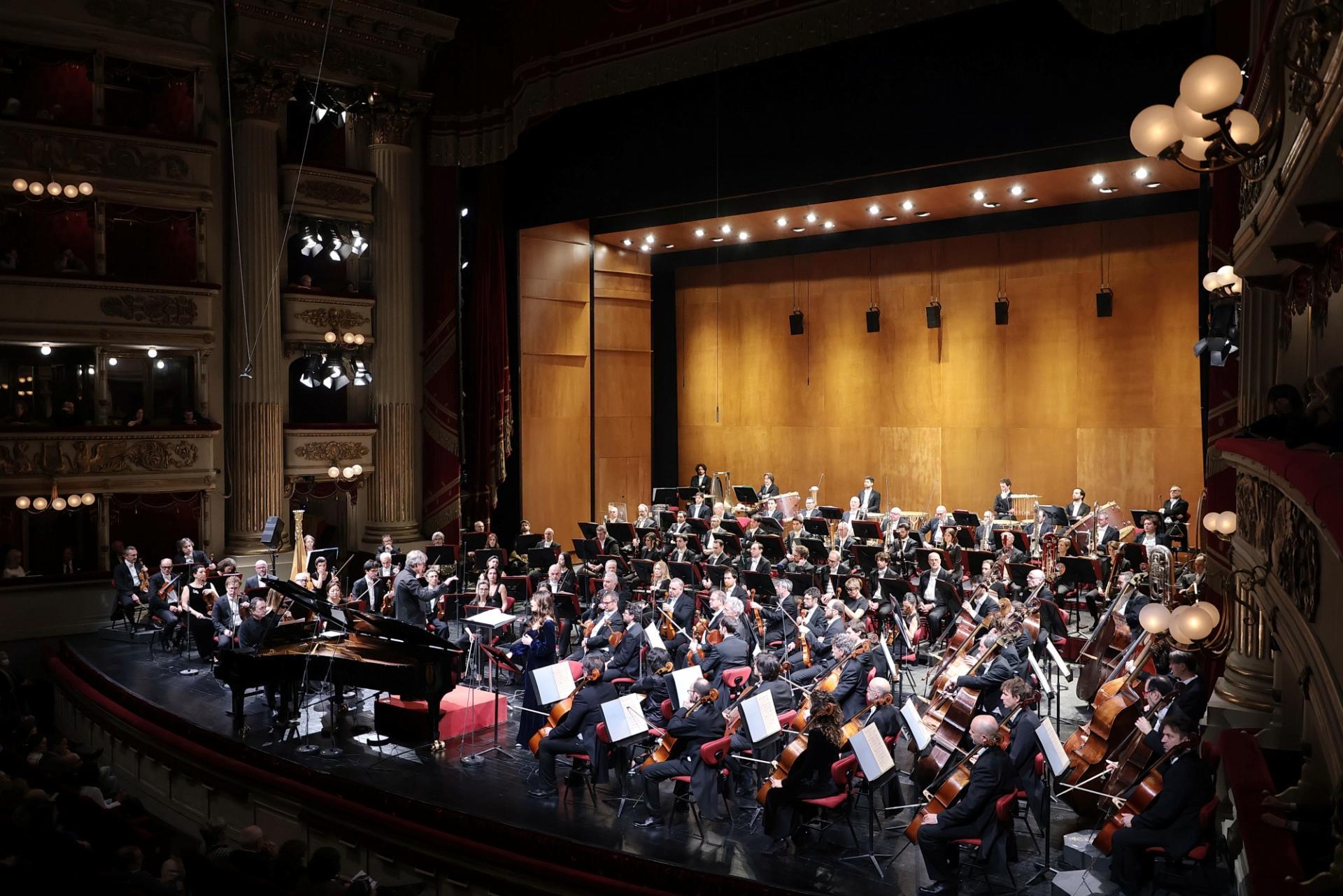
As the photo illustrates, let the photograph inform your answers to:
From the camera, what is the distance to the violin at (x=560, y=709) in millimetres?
8523

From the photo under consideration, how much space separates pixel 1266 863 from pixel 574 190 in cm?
1609

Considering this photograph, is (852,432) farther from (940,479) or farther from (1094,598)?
(1094,598)

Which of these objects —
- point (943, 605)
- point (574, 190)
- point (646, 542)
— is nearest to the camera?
point (943, 605)

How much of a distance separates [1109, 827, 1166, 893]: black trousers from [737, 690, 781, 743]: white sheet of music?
7.72ft

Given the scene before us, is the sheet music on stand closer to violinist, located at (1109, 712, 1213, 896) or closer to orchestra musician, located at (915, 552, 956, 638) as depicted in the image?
violinist, located at (1109, 712, 1213, 896)

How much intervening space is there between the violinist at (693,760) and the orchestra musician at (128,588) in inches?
345

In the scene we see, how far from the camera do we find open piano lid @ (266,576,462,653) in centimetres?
942

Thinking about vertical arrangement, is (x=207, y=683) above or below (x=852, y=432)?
below

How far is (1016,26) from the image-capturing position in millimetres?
13164

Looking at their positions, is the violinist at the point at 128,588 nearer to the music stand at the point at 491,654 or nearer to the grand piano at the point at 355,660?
the grand piano at the point at 355,660

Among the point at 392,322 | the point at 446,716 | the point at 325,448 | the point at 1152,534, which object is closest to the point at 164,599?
the point at 325,448

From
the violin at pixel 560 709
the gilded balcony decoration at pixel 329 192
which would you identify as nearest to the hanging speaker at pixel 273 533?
the gilded balcony decoration at pixel 329 192

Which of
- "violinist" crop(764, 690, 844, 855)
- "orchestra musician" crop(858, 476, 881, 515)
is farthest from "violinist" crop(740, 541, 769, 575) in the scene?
"violinist" crop(764, 690, 844, 855)

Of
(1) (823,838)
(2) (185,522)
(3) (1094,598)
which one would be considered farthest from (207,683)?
(3) (1094,598)
